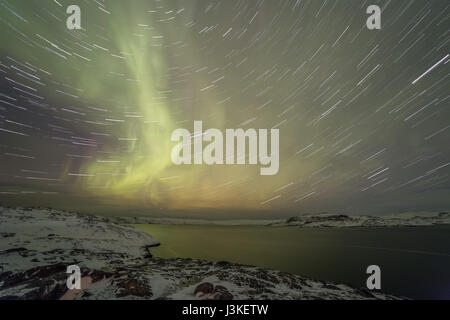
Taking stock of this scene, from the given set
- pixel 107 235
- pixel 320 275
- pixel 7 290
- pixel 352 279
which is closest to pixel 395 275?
pixel 352 279

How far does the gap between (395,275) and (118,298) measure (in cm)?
3978
